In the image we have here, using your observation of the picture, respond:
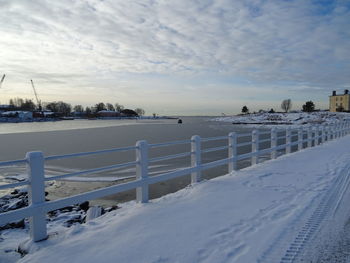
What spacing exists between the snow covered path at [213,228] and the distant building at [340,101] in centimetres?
12419

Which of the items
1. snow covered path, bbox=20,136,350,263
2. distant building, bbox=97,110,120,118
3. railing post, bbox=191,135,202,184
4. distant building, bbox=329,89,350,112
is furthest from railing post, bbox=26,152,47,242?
distant building, bbox=97,110,120,118

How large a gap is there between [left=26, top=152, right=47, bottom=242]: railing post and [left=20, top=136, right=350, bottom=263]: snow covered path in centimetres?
21

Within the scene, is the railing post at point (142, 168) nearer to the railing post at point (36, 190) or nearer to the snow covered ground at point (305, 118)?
the railing post at point (36, 190)

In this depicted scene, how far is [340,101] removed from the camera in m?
119

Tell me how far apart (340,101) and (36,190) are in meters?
136

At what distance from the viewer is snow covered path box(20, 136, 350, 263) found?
369 centimetres

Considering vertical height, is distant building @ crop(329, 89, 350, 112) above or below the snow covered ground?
above

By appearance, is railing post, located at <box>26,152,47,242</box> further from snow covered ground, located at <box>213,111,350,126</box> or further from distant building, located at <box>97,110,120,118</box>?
distant building, located at <box>97,110,120,118</box>

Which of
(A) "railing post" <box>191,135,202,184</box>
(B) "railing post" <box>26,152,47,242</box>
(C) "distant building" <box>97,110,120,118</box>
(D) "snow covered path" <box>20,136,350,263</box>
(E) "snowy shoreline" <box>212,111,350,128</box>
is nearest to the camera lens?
(D) "snow covered path" <box>20,136,350,263</box>

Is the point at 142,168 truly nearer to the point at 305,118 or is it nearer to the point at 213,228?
the point at 213,228

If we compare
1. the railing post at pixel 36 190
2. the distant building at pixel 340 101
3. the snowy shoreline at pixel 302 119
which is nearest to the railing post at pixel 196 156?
the railing post at pixel 36 190

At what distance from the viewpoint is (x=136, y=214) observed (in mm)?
5270

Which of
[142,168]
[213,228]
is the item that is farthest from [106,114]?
[213,228]

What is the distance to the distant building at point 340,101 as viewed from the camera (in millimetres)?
115000
